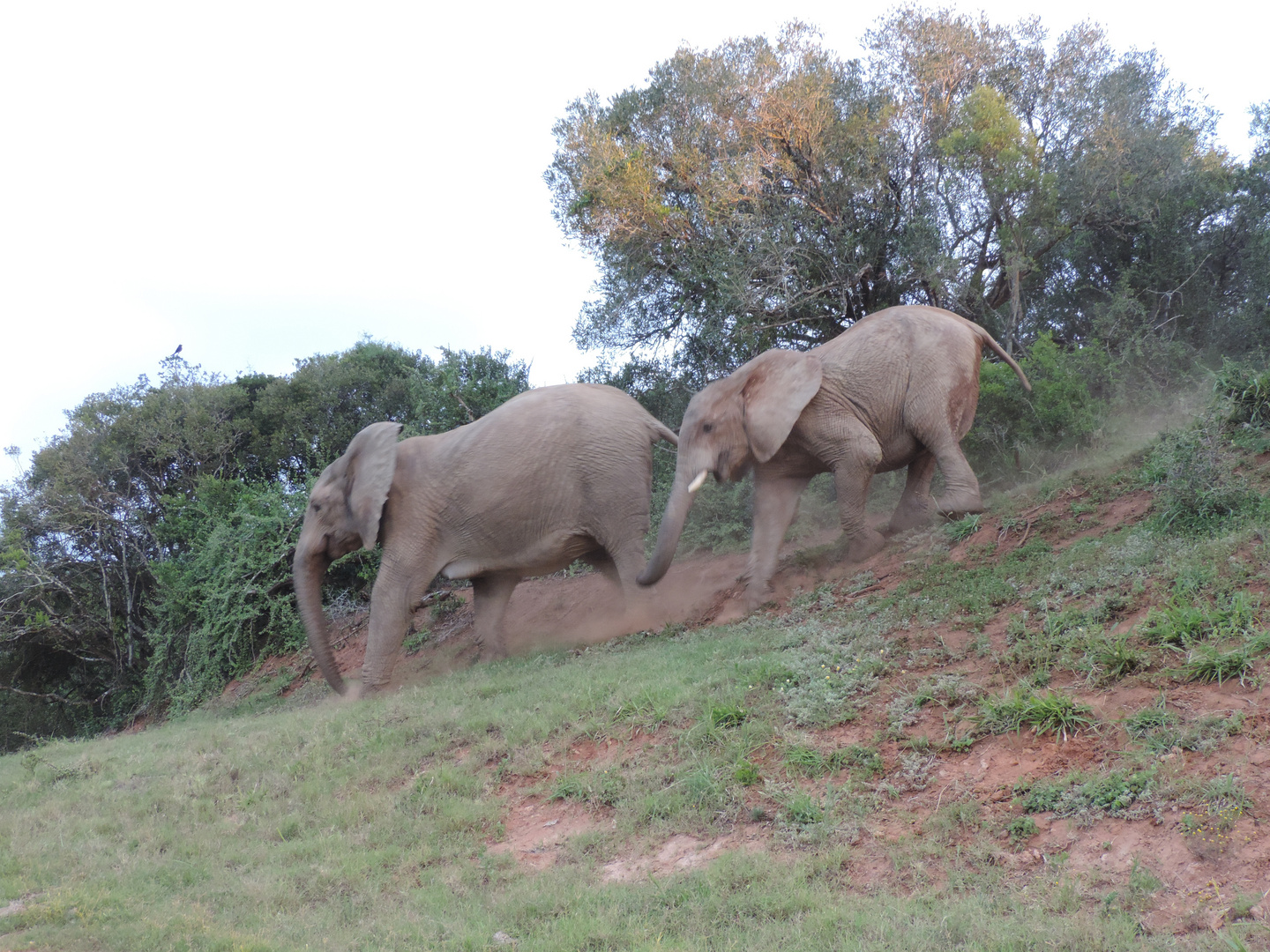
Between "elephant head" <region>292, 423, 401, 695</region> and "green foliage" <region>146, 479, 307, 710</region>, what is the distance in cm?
357

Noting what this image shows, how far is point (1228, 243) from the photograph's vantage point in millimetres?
15820

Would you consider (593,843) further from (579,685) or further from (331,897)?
(579,685)

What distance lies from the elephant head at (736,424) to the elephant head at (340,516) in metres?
3.29

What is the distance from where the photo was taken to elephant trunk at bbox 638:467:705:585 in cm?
1063

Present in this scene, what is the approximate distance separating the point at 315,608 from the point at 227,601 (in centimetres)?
454

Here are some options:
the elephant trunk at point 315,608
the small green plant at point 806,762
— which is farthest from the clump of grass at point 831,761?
the elephant trunk at point 315,608

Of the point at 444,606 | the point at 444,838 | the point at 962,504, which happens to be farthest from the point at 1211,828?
the point at 444,606

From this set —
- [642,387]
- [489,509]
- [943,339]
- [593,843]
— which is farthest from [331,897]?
[642,387]

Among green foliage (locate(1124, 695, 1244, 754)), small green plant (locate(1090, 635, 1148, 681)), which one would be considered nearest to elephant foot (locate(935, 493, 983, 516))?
small green plant (locate(1090, 635, 1148, 681))

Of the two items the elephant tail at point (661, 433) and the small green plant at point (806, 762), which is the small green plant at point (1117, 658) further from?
the elephant tail at point (661, 433)

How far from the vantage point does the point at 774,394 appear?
10.9 meters

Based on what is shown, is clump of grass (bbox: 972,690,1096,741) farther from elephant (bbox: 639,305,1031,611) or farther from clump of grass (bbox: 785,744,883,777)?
elephant (bbox: 639,305,1031,611)

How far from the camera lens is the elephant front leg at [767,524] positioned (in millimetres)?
10977

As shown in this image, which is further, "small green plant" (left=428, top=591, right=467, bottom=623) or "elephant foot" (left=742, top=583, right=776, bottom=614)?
"small green plant" (left=428, top=591, right=467, bottom=623)
